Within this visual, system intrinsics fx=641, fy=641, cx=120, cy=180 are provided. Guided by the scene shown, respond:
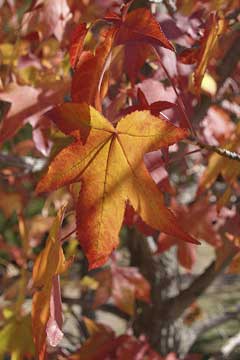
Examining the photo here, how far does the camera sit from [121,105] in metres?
0.81

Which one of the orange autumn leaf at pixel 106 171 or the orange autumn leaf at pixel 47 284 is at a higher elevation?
the orange autumn leaf at pixel 106 171

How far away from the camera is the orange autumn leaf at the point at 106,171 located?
0.54 m

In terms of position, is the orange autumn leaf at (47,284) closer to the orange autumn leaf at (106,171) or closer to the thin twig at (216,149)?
the orange autumn leaf at (106,171)

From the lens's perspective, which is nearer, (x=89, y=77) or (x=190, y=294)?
(x=89, y=77)

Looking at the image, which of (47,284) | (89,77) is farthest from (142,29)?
(47,284)

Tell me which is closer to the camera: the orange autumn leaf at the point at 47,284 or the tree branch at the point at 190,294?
the orange autumn leaf at the point at 47,284

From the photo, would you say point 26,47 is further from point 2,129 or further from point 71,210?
point 71,210

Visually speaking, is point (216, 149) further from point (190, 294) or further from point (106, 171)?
point (190, 294)

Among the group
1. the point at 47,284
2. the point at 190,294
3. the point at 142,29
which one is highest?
the point at 142,29

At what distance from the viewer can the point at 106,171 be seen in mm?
573

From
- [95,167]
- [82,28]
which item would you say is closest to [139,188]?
[95,167]

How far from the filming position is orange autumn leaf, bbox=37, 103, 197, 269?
0.54 meters

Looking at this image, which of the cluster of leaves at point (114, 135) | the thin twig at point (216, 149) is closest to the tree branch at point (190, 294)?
the cluster of leaves at point (114, 135)

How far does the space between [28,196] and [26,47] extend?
54 cm
